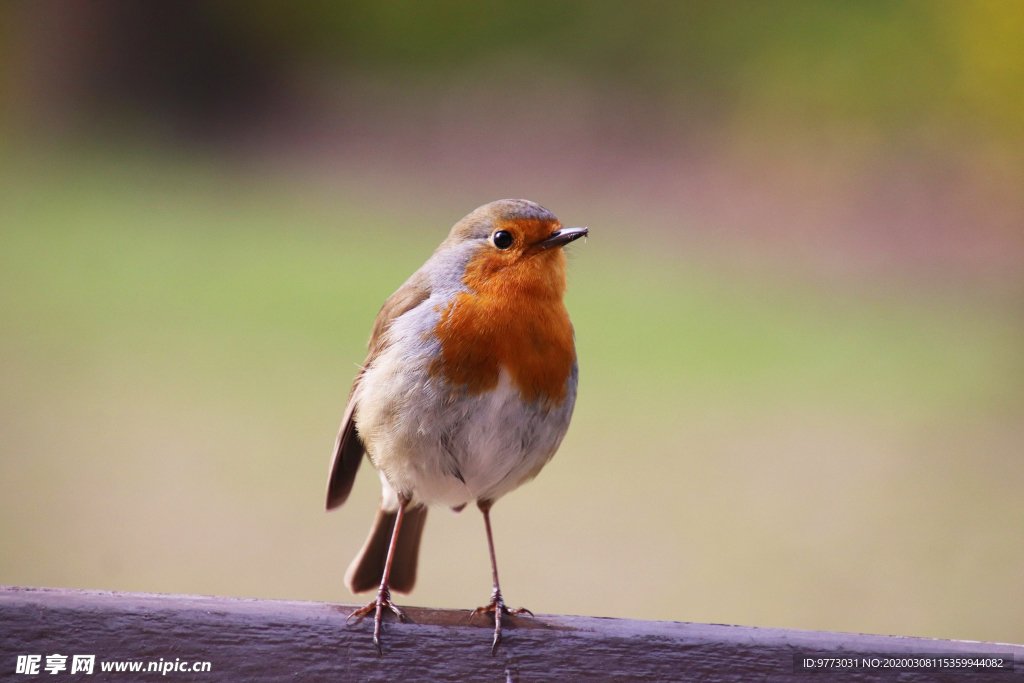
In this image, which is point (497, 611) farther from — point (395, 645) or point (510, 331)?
point (510, 331)

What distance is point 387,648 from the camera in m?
1.39

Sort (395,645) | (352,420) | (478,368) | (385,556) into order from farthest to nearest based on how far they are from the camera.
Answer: (385,556)
(352,420)
(478,368)
(395,645)

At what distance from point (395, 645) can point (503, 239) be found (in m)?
0.75

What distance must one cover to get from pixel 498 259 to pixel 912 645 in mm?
967

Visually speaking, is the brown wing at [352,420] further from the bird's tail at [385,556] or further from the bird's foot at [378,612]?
the bird's foot at [378,612]

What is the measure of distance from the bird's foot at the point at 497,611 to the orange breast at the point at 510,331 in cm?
37

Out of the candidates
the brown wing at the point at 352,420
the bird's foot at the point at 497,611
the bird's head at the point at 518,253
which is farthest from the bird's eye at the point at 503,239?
the bird's foot at the point at 497,611

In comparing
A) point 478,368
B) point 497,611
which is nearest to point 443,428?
point 478,368

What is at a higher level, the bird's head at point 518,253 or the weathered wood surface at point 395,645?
the bird's head at point 518,253

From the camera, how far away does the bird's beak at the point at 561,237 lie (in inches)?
61.0

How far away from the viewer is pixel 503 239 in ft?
5.35

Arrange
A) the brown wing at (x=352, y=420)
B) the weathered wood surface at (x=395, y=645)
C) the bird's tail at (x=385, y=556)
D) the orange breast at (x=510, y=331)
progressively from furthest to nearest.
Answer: the bird's tail at (x=385, y=556) → the brown wing at (x=352, y=420) → the orange breast at (x=510, y=331) → the weathered wood surface at (x=395, y=645)

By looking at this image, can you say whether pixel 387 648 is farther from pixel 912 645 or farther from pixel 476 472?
pixel 912 645

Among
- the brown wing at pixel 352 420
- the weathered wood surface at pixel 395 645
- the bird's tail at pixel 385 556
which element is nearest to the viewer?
the weathered wood surface at pixel 395 645
